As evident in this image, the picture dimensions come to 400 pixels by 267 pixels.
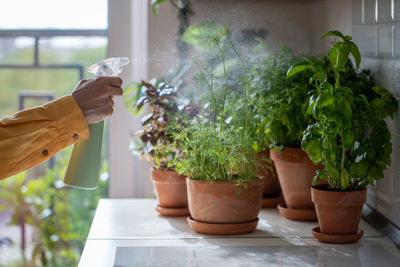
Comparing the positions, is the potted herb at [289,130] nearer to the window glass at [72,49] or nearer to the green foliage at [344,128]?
the green foliage at [344,128]

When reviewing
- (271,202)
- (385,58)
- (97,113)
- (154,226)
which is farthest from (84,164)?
(385,58)

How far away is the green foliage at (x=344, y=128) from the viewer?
1152 millimetres

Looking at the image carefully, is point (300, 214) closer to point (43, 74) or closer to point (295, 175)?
point (295, 175)

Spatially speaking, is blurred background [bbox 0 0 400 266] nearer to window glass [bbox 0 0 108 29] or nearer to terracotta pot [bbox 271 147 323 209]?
window glass [bbox 0 0 108 29]

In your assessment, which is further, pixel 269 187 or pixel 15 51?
pixel 15 51

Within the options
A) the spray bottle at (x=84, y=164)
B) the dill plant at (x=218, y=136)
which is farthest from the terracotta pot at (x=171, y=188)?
the spray bottle at (x=84, y=164)

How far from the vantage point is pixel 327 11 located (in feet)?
5.62

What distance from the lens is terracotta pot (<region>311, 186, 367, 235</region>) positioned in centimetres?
123

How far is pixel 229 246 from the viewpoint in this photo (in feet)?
4.10

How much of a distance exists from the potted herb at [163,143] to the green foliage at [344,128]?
1.36ft

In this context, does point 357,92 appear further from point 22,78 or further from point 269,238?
point 22,78

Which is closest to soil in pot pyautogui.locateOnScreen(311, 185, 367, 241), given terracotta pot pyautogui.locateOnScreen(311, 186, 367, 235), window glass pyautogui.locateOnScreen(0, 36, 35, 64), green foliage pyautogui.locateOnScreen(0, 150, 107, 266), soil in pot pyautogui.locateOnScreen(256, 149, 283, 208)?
terracotta pot pyautogui.locateOnScreen(311, 186, 367, 235)

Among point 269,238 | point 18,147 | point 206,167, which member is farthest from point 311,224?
point 18,147

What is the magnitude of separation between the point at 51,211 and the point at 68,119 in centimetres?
154
